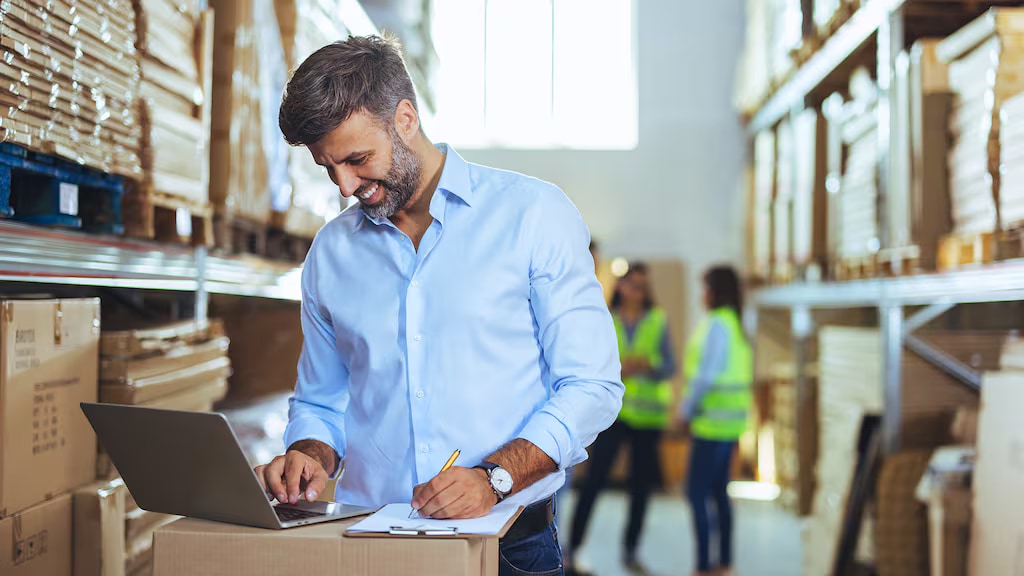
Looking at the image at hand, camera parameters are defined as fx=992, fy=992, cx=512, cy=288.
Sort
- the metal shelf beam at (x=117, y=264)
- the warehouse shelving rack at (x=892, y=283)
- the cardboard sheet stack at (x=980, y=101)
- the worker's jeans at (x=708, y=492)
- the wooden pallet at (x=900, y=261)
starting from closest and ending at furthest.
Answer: the metal shelf beam at (x=117, y=264), the cardboard sheet stack at (x=980, y=101), the warehouse shelving rack at (x=892, y=283), the wooden pallet at (x=900, y=261), the worker's jeans at (x=708, y=492)

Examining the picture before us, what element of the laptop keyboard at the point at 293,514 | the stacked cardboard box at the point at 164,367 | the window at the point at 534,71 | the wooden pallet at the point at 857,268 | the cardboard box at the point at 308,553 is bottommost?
the cardboard box at the point at 308,553

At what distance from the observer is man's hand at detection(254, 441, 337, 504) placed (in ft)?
6.62

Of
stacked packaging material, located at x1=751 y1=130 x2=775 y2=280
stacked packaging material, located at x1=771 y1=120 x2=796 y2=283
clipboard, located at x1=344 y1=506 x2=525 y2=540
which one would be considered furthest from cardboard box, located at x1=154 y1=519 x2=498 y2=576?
stacked packaging material, located at x1=751 y1=130 x2=775 y2=280

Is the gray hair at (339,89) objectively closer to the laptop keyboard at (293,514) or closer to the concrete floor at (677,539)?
the laptop keyboard at (293,514)

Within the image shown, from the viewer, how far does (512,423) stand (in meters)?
2.09

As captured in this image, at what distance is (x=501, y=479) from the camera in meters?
1.87

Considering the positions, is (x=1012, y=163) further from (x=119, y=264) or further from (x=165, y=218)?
(x=119, y=264)

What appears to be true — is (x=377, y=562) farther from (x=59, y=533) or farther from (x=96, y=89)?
(x=96, y=89)

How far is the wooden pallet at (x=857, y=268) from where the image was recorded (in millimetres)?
5758

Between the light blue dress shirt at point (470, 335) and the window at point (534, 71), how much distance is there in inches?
381

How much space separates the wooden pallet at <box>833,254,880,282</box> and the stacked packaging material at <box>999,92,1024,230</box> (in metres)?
1.69

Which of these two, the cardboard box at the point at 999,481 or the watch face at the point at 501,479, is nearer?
the watch face at the point at 501,479

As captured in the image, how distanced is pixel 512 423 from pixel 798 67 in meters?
6.52

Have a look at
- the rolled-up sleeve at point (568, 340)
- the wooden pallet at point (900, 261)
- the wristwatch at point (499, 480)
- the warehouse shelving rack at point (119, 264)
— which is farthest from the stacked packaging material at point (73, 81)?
the wooden pallet at point (900, 261)
